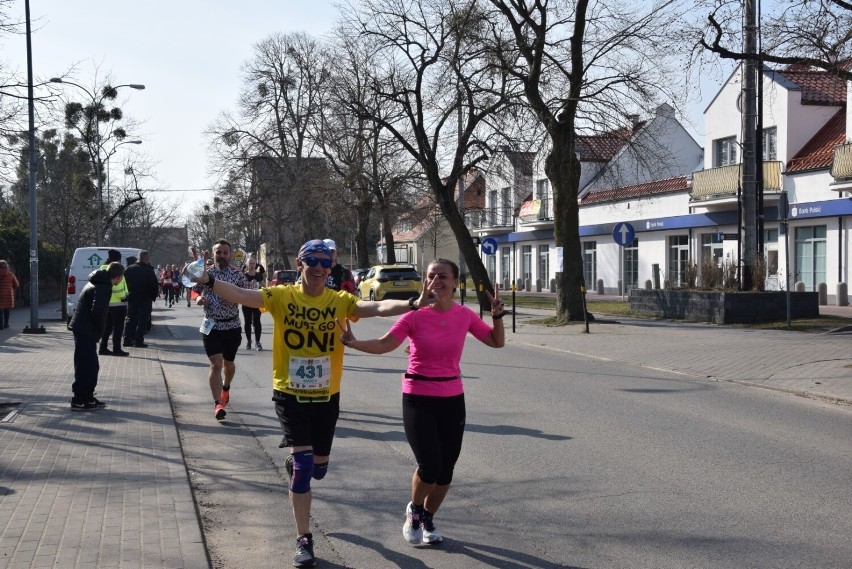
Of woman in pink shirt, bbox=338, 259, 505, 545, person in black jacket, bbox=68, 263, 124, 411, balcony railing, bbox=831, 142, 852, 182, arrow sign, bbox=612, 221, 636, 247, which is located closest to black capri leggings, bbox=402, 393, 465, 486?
woman in pink shirt, bbox=338, 259, 505, 545

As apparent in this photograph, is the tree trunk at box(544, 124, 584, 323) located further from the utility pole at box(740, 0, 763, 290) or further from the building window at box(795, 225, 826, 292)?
the building window at box(795, 225, 826, 292)

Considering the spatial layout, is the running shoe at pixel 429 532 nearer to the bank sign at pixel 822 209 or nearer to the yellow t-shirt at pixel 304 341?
the yellow t-shirt at pixel 304 341

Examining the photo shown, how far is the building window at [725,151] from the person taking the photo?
38688 millimetres

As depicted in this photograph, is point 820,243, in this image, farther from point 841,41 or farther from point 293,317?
point 293,317

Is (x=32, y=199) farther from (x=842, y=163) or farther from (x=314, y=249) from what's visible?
(x=842, y=163)

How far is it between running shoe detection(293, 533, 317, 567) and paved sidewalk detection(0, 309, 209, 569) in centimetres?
48

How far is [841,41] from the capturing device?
12.8 m

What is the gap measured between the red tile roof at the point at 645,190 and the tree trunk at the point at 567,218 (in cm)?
1559

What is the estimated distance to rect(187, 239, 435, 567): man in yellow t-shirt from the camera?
17.3 feet

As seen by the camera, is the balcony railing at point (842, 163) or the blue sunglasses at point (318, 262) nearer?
the blue sunglasses at point (318, 262)

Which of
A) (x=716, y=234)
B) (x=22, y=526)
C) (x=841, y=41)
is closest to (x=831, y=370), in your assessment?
(x=841, y=41)

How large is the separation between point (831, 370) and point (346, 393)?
23.7 ft

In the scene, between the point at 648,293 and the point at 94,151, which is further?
the point at 94,151

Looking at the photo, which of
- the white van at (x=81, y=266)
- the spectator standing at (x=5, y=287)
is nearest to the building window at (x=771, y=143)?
the white van at (x=81, y=266)
